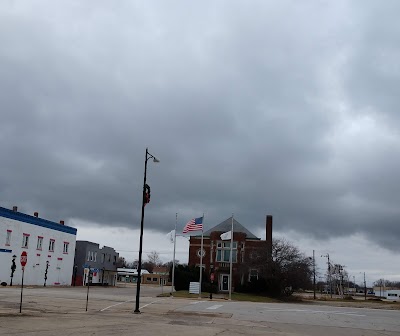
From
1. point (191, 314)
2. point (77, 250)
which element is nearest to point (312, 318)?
point (191, 314)

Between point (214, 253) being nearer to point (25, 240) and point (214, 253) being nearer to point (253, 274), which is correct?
point (253, 274)

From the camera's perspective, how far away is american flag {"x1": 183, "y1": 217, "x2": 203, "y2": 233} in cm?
4675

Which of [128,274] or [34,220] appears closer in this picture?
[34,220]

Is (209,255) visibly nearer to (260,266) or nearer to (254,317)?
(260,266)

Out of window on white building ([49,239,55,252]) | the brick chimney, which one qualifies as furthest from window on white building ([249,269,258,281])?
window on white building ([49,239,55,252])

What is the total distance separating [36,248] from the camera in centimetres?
6462

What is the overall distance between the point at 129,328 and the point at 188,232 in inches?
1120

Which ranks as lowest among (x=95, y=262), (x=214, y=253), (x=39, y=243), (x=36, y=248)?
(x=95, y=262)

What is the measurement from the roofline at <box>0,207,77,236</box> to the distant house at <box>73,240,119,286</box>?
558cm

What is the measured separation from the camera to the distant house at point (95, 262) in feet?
257

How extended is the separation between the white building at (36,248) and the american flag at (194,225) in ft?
77.6

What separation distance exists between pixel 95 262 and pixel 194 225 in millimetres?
41287

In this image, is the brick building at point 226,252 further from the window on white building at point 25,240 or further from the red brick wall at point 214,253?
the window on white building at point 25,240

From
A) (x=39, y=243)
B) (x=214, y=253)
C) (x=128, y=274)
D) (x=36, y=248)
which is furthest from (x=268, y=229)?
(x=128, y=274)
